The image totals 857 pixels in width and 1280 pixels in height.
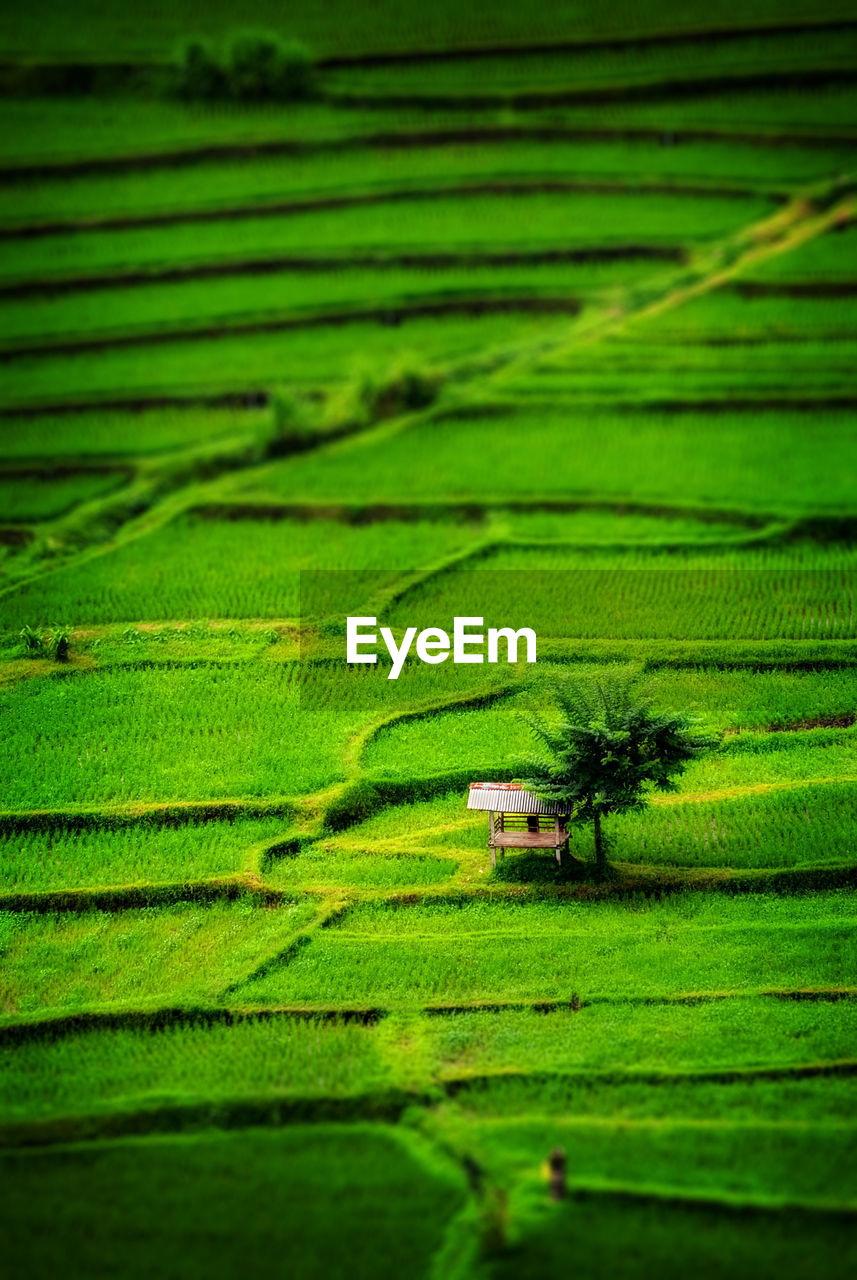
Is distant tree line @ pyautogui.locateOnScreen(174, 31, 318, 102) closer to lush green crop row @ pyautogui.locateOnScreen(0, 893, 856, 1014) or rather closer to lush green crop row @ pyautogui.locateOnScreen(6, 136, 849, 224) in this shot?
lush green crop row @ pyautogui.locateOnScreen(6, 136, 849, 224)

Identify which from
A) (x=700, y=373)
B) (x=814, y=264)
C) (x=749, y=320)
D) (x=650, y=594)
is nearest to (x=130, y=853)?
(x=650, y=594)

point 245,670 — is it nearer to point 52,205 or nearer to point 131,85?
point 52,205

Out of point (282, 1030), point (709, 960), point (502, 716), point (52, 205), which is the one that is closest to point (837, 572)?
point (502, 716)

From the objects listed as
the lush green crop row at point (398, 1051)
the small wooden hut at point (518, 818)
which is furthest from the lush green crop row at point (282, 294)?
the lush green crop row at point (398, 1051)

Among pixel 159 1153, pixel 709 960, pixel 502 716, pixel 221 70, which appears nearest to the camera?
pixel 159 1153

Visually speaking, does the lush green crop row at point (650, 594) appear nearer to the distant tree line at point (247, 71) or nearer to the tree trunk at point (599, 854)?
the tree trunk at point (599, 854)

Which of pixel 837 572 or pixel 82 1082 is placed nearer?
pixel 82 1082

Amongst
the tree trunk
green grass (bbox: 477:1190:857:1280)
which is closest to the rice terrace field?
green grass (bbox: 477:1190:857:1280)
